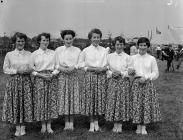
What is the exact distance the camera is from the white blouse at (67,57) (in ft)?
19.3

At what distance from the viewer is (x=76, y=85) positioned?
596cm

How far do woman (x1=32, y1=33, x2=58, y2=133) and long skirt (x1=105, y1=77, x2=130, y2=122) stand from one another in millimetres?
1023

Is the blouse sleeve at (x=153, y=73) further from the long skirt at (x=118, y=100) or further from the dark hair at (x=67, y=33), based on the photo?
the dark hair at (x=67, y=33)

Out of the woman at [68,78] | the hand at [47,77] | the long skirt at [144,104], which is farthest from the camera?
the woman at [68,78]

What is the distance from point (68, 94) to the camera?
233 inches

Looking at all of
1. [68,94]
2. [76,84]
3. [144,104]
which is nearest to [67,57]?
[76,84]

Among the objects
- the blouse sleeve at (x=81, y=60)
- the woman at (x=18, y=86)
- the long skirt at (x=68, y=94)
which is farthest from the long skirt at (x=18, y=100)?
the blouse sleeve at (x=81, y=60)

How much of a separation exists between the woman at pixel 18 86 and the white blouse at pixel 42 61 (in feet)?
0.37

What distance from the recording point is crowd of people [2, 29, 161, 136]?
5672 mm

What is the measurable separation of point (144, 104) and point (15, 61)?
96.0 inches

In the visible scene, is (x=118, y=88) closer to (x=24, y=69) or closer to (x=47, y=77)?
(x=47, y=77)

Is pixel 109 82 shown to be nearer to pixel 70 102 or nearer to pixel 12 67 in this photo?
pixel 70 102

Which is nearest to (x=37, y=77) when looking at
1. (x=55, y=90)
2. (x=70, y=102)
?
(x=55, y=90)

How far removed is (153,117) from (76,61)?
1.75 metres
